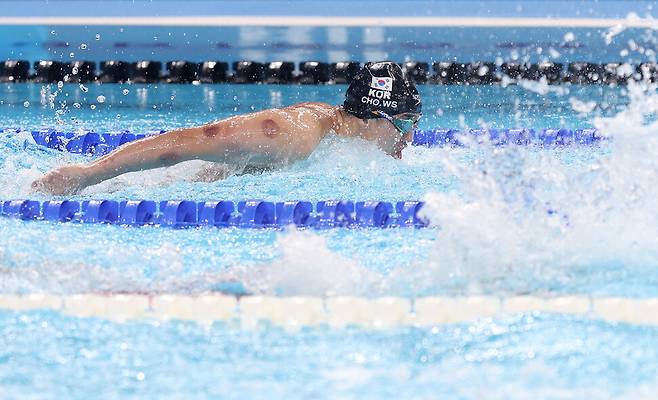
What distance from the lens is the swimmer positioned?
3.74 metres

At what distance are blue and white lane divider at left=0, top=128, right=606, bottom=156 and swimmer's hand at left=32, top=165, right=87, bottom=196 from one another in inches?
62.6

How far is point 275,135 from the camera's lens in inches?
149

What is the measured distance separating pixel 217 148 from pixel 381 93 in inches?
28.7

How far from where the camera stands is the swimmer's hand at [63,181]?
12.5 feet

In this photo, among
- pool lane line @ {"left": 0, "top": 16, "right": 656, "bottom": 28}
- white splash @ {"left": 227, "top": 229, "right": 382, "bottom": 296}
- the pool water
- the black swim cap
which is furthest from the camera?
pool lane line @ {"left": 0, "top": 16, "right": 656, "bottom": 28}

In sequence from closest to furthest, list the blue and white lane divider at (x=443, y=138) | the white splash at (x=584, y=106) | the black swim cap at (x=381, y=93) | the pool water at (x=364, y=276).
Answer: the pool water at (x=364, y=276) < the black swim cap at (x=381, y=93) < the blue and white lane divider at (x=443, y=138) < the white splash at (x=584, y=106)

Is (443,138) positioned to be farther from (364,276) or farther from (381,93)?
(364,276)

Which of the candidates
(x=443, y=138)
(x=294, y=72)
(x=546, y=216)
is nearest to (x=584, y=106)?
(x=443, y=138)

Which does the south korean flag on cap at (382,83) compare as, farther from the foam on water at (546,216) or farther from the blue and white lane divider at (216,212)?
the foam on water at (546,216)

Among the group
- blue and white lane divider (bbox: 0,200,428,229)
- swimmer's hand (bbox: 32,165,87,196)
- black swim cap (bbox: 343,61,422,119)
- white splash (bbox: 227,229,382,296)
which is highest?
black swim cap (bbox: 343,61,422,119)

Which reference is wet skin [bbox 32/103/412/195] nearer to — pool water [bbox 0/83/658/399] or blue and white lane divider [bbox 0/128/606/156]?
pool water [bbox 0/83/658/399]

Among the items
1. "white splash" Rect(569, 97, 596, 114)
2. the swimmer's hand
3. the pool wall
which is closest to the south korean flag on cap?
the swimmer's hand

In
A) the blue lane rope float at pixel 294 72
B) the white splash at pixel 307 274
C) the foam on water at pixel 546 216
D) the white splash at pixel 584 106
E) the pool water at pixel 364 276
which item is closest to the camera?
the pool water at pixel 364 276

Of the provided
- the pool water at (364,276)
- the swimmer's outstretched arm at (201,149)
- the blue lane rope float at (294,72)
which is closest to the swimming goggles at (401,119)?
the pool water at (364,276)
